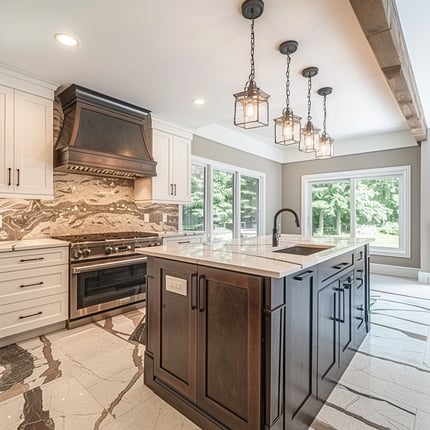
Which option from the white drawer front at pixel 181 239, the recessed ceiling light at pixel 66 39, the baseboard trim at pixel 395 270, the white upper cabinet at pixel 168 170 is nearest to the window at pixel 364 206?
the baseboard trim at pixel 395 270

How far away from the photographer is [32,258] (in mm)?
2678

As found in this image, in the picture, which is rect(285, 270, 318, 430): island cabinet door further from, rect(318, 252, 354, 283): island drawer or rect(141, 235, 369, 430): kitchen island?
rect(318, 252, 354, 283): island drawer

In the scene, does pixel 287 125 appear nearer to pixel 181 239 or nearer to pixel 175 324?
pixel 175 324

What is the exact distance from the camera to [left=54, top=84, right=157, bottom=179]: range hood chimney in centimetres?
306

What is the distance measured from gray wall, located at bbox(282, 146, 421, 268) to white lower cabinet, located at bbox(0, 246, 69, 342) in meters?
5.29

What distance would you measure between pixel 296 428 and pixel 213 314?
2.48 ft

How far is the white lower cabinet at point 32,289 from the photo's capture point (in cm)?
254

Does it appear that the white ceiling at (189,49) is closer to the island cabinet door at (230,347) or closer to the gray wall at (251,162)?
the gray wall at (251,162)

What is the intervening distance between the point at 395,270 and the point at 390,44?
4597 mm

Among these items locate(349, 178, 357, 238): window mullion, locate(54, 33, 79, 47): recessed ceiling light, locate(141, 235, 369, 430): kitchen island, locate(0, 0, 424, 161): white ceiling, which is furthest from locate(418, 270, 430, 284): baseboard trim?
locate(54, 33, 79, 47): recessed ceiling light

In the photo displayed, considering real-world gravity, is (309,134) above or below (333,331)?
above

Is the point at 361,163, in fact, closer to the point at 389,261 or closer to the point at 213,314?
the point at 389,261

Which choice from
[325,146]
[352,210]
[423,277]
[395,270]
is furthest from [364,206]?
[325,146]

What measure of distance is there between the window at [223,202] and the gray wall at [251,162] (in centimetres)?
13
